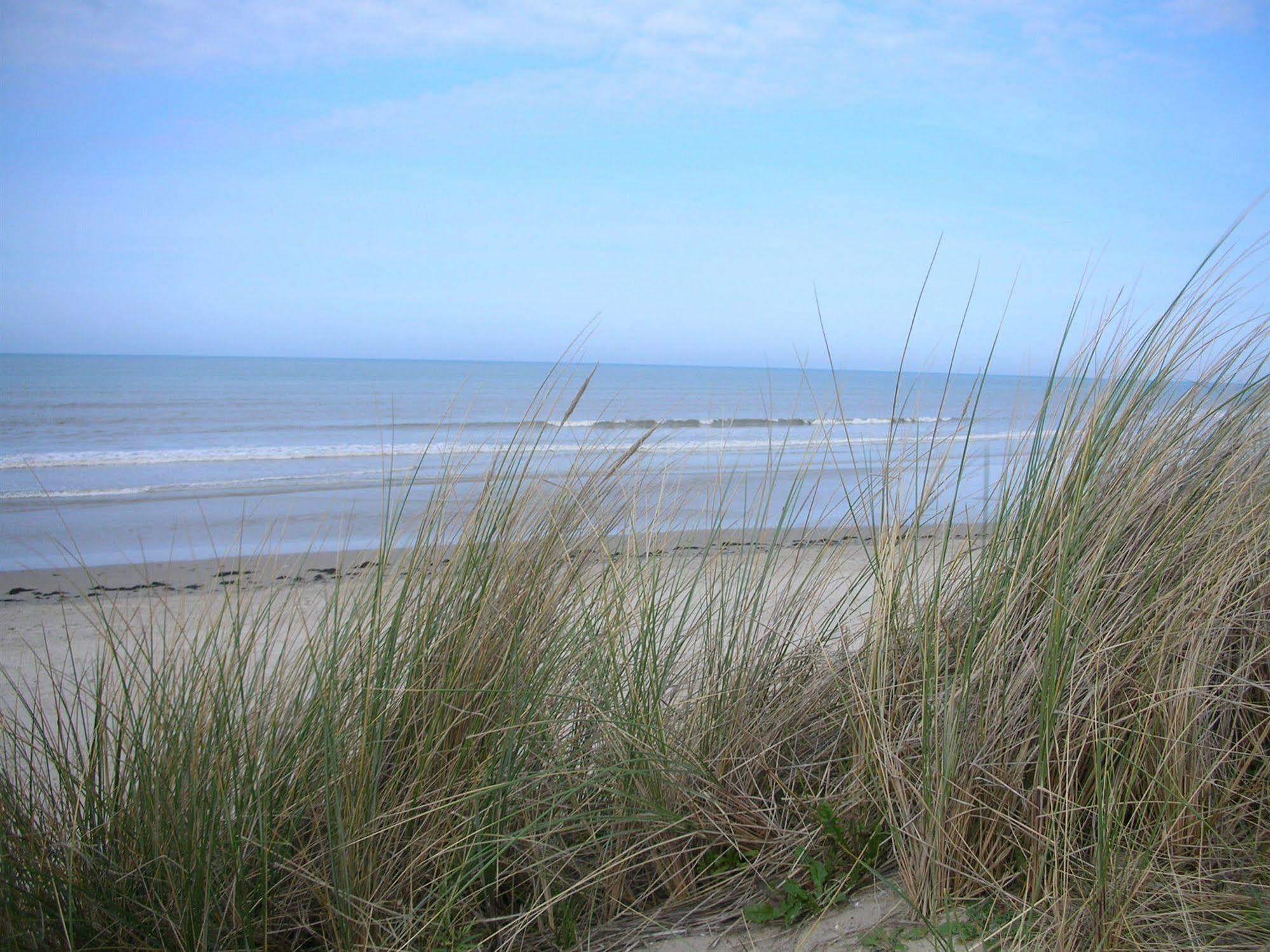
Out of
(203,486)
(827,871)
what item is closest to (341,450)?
(203,486)

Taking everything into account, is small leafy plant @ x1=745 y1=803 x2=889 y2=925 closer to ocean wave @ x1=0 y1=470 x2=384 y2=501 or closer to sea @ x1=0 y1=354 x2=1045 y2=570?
sea @ x1=0 y1=354 x2=1045 y2=570

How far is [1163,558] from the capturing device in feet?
6.39

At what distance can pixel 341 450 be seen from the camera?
15773mm

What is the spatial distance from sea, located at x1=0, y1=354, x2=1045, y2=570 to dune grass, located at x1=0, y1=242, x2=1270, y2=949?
1.06 feet

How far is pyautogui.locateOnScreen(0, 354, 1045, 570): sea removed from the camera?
2.74 meters

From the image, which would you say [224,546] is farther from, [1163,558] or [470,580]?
[1163,558]

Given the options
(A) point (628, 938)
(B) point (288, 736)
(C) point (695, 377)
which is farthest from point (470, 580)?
(C) point (695, 377)

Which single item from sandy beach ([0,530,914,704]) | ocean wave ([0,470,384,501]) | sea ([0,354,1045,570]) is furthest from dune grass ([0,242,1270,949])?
ocean wave ([0,470,384,501])

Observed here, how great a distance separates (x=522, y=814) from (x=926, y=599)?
3.39 ft

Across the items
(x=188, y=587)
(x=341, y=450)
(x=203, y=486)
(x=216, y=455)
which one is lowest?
(x=188, y=587)

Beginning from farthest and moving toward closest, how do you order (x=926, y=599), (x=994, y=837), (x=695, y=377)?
(x=695, y=377) → (x=926, y=599) → (x=994, y=837)

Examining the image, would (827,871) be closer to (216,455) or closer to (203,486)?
(203,486)

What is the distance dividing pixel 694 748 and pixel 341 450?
48.1 ft

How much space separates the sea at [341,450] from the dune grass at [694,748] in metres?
0.32
